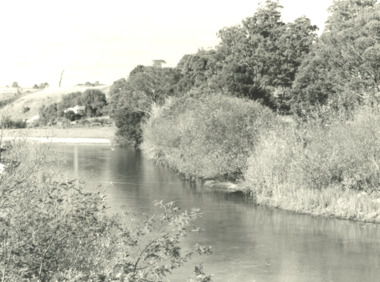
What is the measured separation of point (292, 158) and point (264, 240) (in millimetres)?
8524

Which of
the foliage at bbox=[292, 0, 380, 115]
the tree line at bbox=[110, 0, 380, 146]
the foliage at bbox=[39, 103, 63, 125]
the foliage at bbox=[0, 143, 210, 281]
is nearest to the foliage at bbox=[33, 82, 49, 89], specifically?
the foliage at bbox=[39, 103, 63, 125]

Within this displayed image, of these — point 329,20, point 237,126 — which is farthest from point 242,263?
point 329,20

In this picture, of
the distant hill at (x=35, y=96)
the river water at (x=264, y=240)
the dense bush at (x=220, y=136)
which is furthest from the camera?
the distant hill at (x=35, y=96)

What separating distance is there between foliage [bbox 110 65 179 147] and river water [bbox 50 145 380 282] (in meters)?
36.3

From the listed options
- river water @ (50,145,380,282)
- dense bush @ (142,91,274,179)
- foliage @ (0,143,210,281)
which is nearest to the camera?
foliage @ (0,143,210,281)

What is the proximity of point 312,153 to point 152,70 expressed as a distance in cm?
4699

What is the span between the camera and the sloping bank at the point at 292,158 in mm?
28141

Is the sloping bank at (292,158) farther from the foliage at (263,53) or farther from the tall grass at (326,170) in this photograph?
the foliage at (263,53)

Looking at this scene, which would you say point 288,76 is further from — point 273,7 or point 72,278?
point 72,278

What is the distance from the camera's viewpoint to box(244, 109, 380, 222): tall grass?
2770cm

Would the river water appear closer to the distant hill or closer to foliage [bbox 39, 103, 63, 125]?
foliage [bbox 39, 103, 63, 125]

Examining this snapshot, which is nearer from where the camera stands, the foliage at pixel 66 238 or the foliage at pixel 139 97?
the foliage at pixel 66 238

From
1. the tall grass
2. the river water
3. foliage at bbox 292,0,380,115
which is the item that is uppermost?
foliage at bbox 292,0,380,115

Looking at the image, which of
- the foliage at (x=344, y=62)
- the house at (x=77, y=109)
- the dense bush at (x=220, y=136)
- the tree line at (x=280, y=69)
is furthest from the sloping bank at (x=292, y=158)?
the house at (x=77, y=109)
